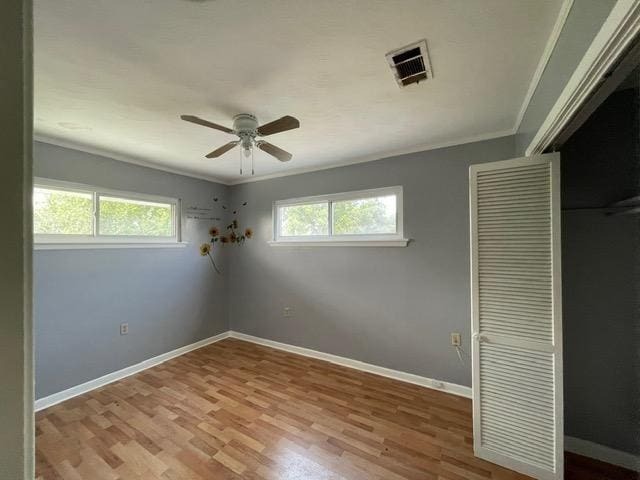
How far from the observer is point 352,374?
114 inches

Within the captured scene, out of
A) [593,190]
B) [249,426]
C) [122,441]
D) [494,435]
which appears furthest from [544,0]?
[122,441]

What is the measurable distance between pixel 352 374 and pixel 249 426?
1.22 metres

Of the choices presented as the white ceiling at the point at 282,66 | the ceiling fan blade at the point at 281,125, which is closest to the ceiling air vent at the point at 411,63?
the white ceiling at the point at 282,66

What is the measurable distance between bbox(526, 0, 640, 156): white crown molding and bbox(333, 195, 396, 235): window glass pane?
1736 mm

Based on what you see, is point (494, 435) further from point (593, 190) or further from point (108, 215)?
point (108, 215)

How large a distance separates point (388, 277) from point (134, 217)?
295 centimetres

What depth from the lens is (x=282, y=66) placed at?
1.49 m

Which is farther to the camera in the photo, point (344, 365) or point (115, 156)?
point (344, 365)

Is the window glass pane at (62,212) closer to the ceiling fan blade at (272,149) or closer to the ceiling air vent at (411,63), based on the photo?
the ceiling fan blade at (272,149)

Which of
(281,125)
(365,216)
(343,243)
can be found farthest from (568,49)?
(343,243)

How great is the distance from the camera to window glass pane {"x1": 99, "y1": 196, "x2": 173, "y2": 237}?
2.86 metres

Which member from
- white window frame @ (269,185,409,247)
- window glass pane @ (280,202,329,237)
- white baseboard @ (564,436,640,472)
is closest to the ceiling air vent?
white window frame @ (269,185,409,247)

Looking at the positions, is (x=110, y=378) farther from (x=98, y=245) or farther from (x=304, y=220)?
(x=304, y=220)

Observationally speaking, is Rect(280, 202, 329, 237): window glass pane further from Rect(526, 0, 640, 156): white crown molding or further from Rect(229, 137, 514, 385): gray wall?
Rect(526, 0, 640, 156): white crown molding
